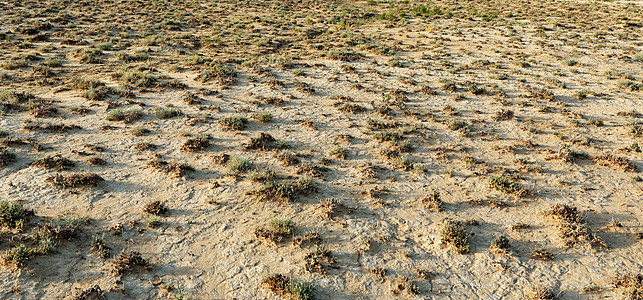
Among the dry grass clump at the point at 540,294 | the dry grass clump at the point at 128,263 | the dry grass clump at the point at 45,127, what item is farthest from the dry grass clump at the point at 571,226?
the dry grass clump at the point at 45,127

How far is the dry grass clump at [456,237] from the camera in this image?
7500 millimetres

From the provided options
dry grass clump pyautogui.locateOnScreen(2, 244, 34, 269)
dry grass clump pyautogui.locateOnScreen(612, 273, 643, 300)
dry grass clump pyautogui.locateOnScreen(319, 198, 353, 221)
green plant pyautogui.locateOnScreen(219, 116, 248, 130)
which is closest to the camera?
dry grass clump pyautogui.locateOnScreen(2, 244, 34, 269)

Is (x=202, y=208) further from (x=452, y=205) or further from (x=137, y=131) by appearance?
(x=452, y=205)

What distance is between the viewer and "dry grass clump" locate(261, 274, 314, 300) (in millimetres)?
6129

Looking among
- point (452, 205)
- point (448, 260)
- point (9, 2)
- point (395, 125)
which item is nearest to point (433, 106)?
point (395, 125)

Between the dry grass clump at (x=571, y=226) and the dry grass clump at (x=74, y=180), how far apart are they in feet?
36.3

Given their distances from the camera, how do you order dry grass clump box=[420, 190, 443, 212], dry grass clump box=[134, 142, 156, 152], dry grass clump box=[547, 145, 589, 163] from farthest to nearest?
dry grass clump box=[547, 145, 589, 163], dry grass clump box=[134, 142, 156, 152], dry grass clump box=[420, 190, 443, 212]

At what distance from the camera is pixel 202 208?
8.48m

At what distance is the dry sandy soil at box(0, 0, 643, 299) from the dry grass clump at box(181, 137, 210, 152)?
43 mm

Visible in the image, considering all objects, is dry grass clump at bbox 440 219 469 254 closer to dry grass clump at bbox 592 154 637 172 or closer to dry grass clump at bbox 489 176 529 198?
dry grass clump at bbox 489 176 529 198

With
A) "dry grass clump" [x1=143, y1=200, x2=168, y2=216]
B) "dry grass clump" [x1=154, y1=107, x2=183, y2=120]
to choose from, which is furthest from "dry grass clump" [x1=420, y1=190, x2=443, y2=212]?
"dry grass clump" [x1=154, y1=107, x2=183, y2=120]

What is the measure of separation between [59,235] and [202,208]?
108 inches

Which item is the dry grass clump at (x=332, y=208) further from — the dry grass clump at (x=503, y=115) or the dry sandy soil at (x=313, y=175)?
the dry grass clump at (x=503, y=115)

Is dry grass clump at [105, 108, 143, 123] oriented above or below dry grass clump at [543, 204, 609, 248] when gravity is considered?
above
